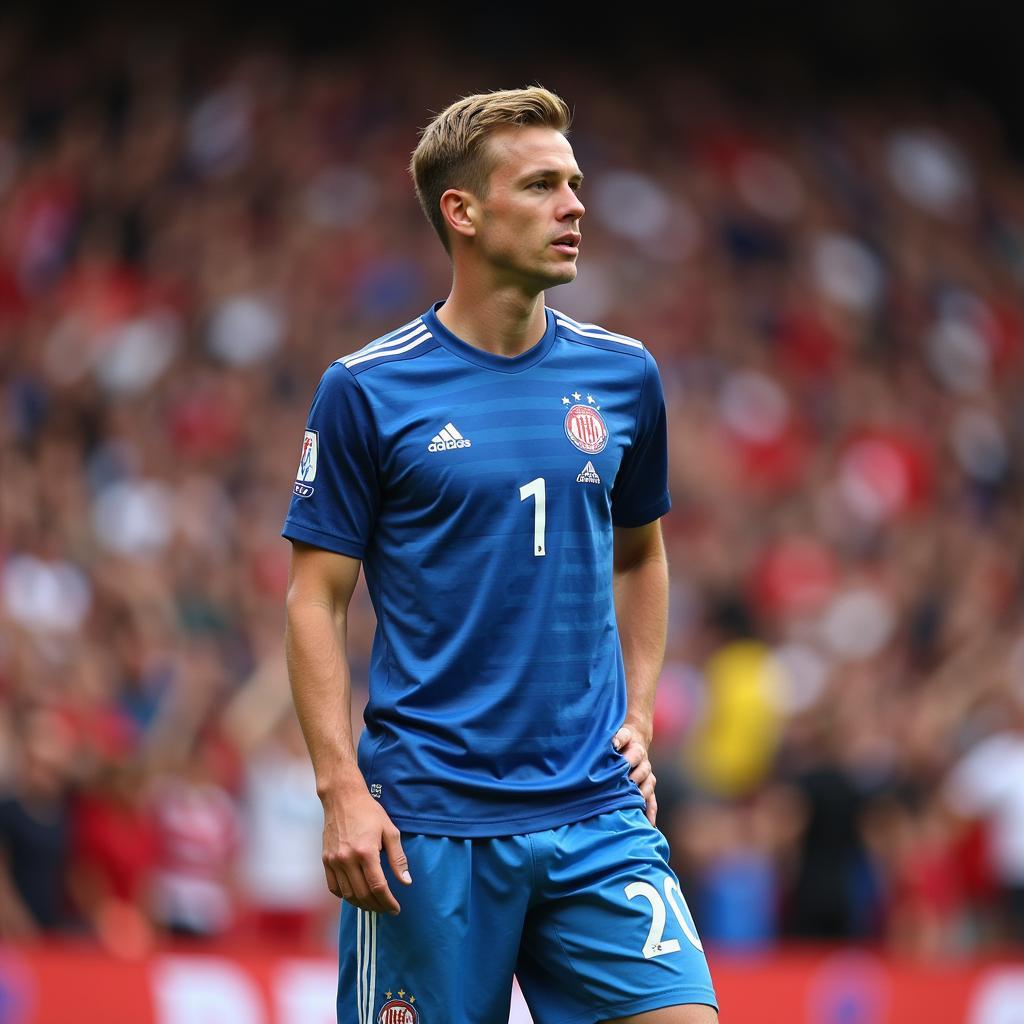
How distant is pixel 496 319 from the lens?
13.4 feet

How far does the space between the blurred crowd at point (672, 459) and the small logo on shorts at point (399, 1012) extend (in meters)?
5.25

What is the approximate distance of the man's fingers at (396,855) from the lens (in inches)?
149

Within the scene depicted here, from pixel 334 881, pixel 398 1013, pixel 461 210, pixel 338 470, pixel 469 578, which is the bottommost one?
pixel 398 1013

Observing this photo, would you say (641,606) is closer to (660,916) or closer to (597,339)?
(597,339)

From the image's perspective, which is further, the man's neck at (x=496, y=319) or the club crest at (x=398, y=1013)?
the man's neck at (x=496, y=319)

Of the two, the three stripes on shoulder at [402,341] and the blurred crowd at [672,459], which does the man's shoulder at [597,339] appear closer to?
the three stripes on shoulder at [402,341]

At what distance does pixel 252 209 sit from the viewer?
1619cm

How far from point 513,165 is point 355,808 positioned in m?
1.35

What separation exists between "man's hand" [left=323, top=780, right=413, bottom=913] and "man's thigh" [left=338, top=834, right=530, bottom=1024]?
60 millimetres

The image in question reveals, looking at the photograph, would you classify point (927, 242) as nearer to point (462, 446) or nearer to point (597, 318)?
point (597, 318)

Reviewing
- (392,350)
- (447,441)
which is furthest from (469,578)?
(392,350)

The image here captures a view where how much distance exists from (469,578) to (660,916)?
0.78 m

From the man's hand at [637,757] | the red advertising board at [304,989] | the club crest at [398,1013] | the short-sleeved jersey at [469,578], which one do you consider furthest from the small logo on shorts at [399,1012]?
the red advertising board at [304,989]

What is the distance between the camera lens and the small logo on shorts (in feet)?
12.6
